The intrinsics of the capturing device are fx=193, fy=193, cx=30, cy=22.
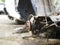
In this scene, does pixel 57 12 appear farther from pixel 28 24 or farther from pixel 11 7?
pixel 11 7

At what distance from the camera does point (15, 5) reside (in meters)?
6.95

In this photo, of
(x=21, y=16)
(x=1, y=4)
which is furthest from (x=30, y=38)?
(x=1, y=4)

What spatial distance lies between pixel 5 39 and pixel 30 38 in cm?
65

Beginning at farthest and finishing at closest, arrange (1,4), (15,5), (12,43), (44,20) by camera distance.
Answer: (1,4) → (15,5) → (44,20) → (12,43)

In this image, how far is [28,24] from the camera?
5.16m

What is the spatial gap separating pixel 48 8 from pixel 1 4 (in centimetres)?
773

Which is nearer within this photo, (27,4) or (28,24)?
(28,24)

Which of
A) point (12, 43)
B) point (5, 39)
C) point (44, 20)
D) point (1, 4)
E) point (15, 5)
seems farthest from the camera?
point (1, 4)

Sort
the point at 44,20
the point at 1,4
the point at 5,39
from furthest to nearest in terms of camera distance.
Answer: the point at 1,4 < the point at 44,20 < the point at 5,39

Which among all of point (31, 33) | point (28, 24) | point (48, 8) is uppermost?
point (48, 8)

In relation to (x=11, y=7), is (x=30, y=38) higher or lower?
lower

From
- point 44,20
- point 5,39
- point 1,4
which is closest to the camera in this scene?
point 5,39

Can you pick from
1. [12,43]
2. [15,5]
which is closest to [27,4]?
[15,5]

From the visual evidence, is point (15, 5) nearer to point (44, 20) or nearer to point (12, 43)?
point (44, 20)
